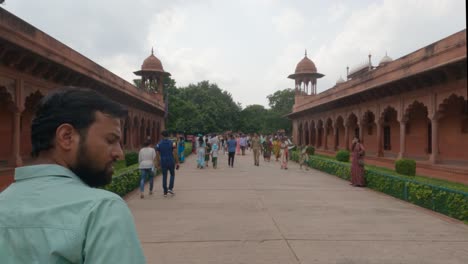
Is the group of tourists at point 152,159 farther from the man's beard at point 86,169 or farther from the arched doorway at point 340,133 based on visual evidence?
the arched doorway at point 340,133

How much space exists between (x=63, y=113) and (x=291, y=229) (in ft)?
18.3

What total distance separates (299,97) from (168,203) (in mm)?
29220

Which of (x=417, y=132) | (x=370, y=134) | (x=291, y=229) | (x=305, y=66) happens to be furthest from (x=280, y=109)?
(x=291, y=229)

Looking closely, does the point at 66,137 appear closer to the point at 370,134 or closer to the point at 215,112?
the point at 370,134

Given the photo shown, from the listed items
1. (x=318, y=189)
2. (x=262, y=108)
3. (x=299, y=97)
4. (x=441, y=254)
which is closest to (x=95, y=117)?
(x=441, y=254)

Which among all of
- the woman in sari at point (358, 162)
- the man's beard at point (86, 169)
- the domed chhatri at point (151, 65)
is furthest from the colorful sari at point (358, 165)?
the domed chhatri at point (151, 65)

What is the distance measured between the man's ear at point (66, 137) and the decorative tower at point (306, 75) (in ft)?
119

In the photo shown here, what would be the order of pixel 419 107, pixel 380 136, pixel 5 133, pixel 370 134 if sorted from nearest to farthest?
pixel 5 133 → pixel 419 107 → pixel 380 136 → pixel 370 134

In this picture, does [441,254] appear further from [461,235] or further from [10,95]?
[10,95]

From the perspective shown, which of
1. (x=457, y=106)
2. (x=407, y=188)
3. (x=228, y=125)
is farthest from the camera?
(x=228, y=125)

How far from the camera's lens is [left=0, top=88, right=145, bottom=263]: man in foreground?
96 centimetres

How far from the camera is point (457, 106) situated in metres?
14.8

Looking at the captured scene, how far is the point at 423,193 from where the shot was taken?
344 inches

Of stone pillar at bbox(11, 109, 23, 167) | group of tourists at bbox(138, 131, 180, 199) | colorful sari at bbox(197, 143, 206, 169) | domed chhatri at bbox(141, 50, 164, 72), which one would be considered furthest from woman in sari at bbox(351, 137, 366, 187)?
domed chhatri at bbox(141, 50, 164, 72)
